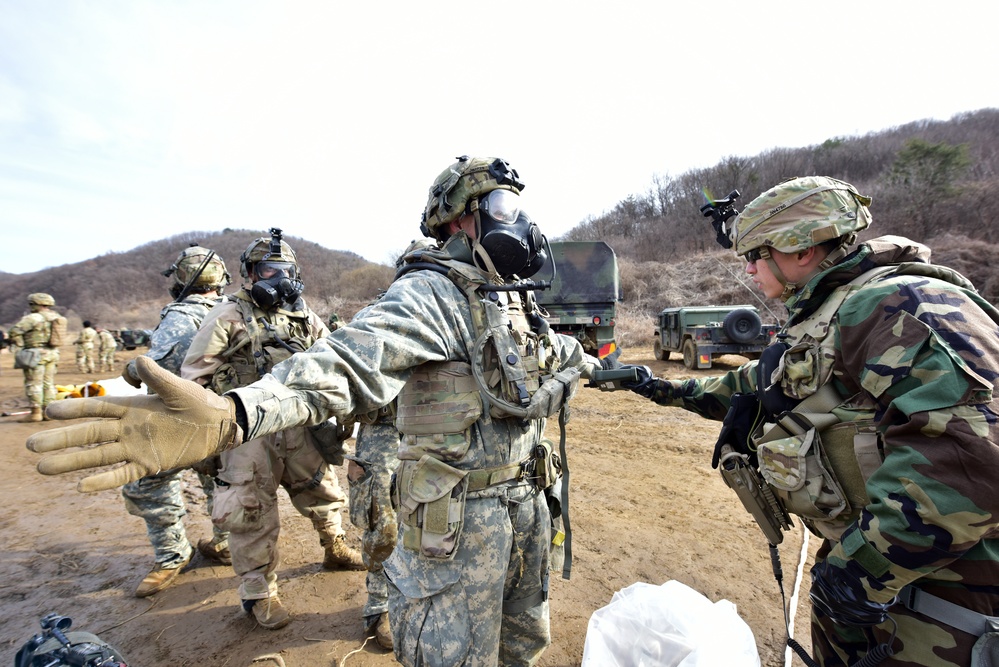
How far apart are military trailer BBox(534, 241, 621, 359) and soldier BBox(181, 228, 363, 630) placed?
8.59m

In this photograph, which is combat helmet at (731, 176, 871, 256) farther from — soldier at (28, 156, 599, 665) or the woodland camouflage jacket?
soldier at (28, 156, 599, 665)

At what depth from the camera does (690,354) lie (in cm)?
1201

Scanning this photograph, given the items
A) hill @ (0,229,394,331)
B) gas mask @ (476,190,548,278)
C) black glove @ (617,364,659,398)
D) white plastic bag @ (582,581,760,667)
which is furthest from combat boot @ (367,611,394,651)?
hill @ (0,229,394,331)

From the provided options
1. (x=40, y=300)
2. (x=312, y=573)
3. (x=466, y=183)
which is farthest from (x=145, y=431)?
(x=40, y=300)

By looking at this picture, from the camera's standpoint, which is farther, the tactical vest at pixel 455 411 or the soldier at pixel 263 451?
the soldier at pixel 263 451

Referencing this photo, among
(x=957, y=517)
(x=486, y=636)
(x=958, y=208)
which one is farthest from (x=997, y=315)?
(x=958, y=208)

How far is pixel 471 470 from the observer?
196cm

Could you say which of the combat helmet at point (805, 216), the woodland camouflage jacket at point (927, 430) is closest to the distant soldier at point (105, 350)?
the combat helmet at point (805, 216)

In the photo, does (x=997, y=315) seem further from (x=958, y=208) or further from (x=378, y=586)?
(x=958, y=208)

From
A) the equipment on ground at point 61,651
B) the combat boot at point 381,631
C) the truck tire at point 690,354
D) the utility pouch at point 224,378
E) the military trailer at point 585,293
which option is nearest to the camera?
the equipment on ground at point 61,651

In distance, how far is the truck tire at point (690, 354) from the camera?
1173 cm

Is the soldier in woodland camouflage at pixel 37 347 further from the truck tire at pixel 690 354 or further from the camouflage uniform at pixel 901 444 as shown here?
the truck tire at pixel 690 354

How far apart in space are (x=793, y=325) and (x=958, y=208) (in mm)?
30920

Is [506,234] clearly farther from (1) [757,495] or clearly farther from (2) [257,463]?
(2) [257,463]
